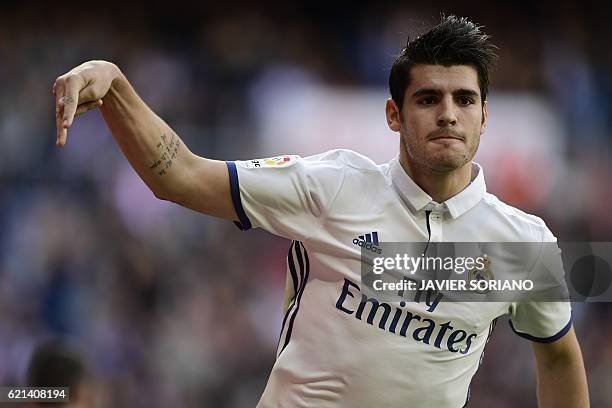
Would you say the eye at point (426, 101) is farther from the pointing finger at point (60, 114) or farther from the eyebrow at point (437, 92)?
the pointing finger at point (60, 114)

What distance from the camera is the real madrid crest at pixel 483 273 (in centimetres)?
357

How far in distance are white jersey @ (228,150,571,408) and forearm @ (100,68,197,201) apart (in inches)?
8.0

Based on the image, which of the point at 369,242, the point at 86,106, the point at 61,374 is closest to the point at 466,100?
the point at 369,242

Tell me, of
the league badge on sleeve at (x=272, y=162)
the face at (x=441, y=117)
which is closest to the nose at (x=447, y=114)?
the face at (x=441, y=117)

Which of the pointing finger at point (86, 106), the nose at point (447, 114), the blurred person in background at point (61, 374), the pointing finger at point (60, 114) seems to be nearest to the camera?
the pointing finger at point (60, 114)

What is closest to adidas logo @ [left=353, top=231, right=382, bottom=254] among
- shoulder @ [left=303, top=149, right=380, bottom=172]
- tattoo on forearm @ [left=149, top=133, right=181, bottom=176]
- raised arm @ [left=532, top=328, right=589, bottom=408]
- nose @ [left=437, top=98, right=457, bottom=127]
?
shoulder @ [left=303, top=149, right=380, bottom=172]

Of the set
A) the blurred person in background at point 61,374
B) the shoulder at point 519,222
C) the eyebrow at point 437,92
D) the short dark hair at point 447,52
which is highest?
the short dark hair at point 447,52

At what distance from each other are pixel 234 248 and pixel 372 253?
5.70 m

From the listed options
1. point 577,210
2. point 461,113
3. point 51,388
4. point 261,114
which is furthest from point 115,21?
point 461,113

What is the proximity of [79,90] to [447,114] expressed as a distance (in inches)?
52.4

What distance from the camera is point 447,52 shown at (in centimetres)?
354

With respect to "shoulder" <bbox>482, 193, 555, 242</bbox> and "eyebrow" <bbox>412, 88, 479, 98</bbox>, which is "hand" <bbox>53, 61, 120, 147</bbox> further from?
"shoulder" <bbox>482, 193, 555, 242</bbox>

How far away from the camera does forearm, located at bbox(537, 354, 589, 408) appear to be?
384 cm

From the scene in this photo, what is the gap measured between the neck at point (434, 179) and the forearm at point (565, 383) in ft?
2.84
